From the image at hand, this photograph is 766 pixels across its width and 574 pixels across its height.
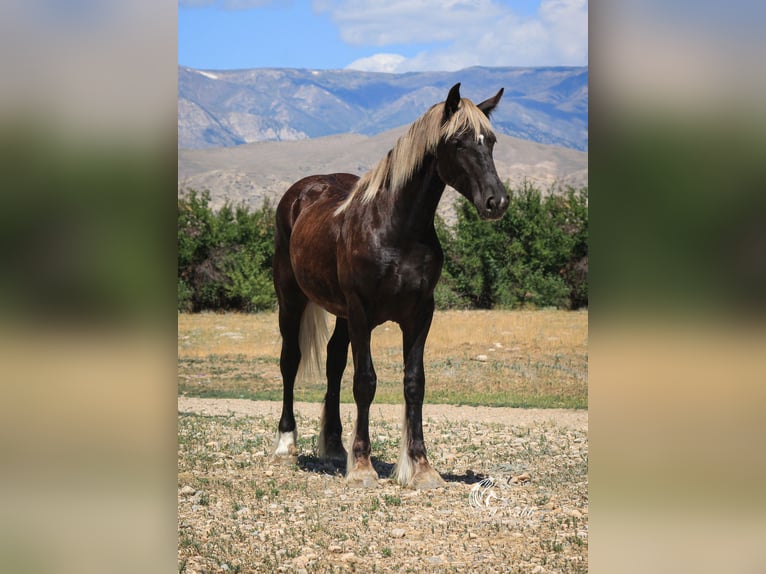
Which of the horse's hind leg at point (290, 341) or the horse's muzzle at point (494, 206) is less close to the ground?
the horse's muzzle at point (494, 206)

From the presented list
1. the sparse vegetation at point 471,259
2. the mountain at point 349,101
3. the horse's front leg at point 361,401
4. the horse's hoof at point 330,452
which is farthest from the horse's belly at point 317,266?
the mountain at point 349,101

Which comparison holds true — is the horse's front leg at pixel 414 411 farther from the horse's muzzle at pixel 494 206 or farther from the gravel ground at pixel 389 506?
the horse's muzzle at pixel 494 206

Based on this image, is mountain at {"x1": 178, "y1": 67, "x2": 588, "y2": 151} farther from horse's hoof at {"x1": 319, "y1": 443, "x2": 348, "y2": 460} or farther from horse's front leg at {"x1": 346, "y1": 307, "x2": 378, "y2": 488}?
horse's front leg at {"x1": 346, "y1": 307, "x2": 378, "y2": 488}

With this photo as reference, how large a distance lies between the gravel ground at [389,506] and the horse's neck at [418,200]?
1.97 m

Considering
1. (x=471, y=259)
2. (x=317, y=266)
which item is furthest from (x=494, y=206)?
(x=471, y=259)

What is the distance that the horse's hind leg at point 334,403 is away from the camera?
683cm

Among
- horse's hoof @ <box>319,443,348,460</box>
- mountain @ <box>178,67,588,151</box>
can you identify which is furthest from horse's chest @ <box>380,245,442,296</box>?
mountain @ <box>178,67,588,151</box>

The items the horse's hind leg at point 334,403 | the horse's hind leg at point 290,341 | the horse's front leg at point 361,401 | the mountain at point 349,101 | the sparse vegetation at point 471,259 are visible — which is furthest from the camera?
the mountain at point 349,101

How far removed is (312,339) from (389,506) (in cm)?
213

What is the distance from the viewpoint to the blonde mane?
213 inches
